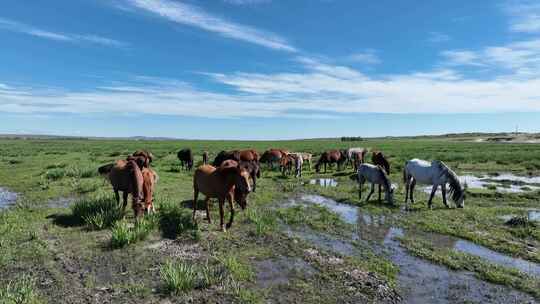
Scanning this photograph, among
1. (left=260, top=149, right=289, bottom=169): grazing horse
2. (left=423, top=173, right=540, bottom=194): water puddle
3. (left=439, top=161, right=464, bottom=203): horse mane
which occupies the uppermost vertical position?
(left=260, top=149, right=289, bottom=169): grazing horse

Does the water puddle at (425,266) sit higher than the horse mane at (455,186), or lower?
lower

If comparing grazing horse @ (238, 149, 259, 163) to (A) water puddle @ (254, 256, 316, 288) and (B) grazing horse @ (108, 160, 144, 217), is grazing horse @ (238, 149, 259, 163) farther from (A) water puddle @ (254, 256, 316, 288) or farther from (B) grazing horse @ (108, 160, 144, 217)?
(A) water puddle @ (254, 256, 316, 288)

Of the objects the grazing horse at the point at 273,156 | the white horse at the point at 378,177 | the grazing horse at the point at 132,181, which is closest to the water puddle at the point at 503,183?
the white horse at the point at 378,177

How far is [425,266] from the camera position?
278 inches

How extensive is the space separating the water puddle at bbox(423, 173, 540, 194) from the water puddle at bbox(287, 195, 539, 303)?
812cm

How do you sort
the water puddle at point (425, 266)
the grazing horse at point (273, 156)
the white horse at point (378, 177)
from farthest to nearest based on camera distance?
the grazing horse at point (273, 156) < the white horse at point (378, 177) < the water puddle at point (425, 266)

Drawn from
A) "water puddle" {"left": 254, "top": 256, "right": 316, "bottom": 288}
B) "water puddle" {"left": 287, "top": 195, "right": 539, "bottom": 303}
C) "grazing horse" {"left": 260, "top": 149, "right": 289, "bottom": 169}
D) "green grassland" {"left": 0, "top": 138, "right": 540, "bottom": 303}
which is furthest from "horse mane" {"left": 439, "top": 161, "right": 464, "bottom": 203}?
"grazing horse" {"left": 260, "top": 149, "right": 289, "bottom": 169}

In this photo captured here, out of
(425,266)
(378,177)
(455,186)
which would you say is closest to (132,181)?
(425,266)

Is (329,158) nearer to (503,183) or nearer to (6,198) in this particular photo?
(503,183)

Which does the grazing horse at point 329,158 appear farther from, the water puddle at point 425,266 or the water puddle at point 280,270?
the water puddle at point 280,270

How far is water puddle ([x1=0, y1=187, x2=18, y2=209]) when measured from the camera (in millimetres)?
12559

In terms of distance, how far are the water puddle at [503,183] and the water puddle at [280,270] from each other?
12.2 metres

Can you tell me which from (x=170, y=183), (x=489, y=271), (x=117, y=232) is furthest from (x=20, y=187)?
(x=489, y=271)

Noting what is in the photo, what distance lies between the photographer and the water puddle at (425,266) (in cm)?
574
